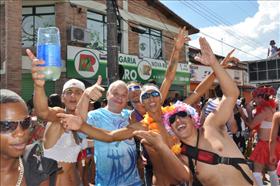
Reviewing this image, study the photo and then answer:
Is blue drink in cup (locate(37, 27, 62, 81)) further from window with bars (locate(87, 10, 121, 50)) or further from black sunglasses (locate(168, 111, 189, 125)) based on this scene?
window with bars (locate(87, 10, 121, 50))

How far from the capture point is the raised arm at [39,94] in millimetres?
3135

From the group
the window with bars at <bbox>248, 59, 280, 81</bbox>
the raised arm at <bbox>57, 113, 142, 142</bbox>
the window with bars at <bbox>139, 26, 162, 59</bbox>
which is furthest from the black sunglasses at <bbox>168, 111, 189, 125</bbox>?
the window with bars at <bbox>248, 59, 280, 81</bbox>

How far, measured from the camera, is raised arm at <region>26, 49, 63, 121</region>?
10.3 feet

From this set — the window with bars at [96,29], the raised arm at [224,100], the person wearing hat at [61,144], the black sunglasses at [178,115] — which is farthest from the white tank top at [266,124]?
the window with bars at [96,29]

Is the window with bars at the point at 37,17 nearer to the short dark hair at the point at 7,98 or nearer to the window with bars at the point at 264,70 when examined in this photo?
the window with bars at the point at 264,70

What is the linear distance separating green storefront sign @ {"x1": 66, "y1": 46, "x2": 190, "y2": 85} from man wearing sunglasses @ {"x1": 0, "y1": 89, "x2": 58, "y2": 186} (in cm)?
1282

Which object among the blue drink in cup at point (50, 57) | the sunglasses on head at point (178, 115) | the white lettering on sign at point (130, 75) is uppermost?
the white lettering on sign at point (130, 75)

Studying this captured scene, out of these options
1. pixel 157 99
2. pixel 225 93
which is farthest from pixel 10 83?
pixel 225 93

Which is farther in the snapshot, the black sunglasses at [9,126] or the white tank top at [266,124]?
the white tank top at [266,124]

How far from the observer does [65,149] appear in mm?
3830

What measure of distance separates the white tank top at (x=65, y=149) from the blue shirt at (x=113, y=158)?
31 centimetres

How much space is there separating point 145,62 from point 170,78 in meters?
13.8

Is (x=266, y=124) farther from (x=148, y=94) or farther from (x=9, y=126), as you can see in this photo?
(x=9, y=126)

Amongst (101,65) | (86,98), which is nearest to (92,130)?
(86,98)
